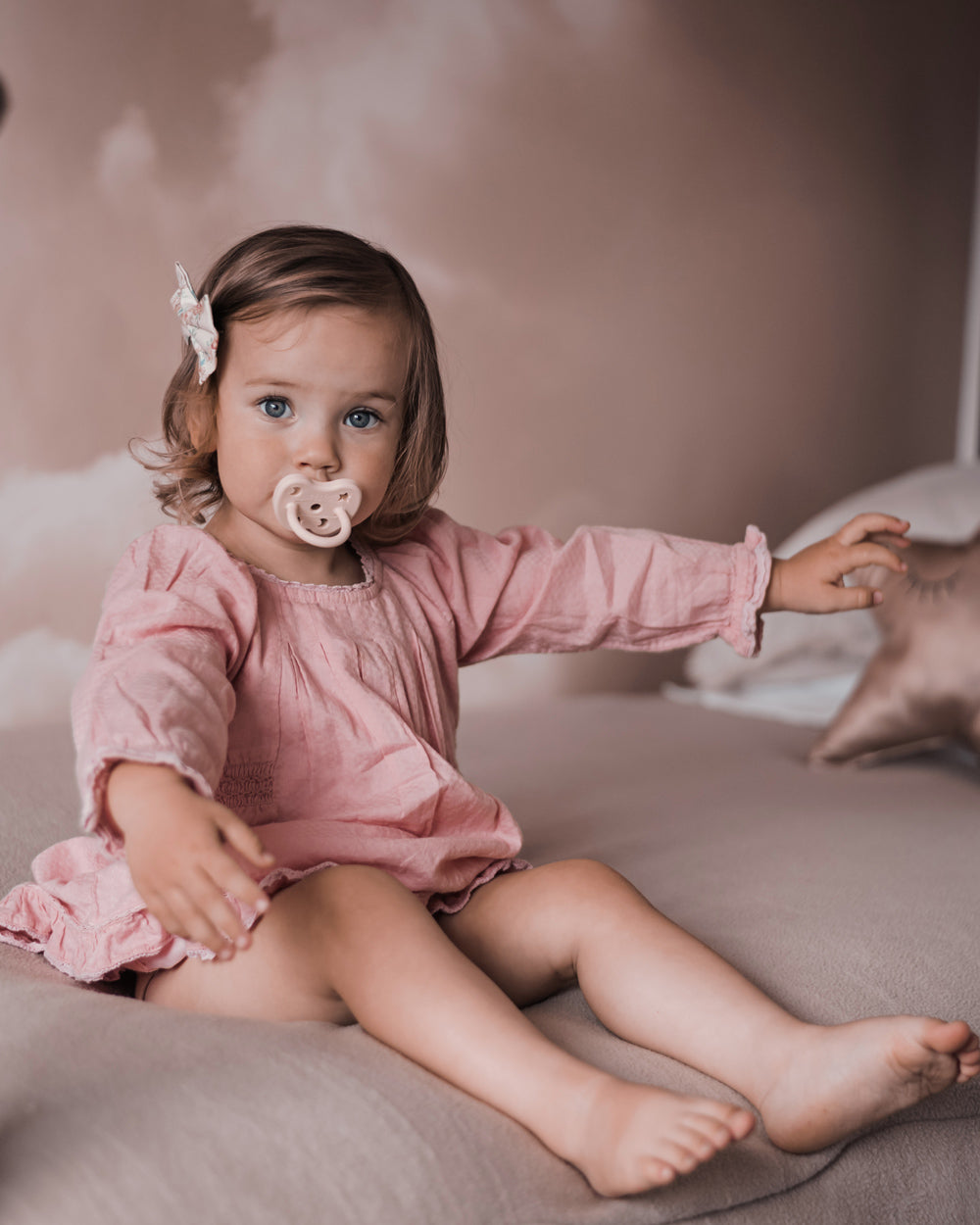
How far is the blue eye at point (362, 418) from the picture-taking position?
3.00 ft

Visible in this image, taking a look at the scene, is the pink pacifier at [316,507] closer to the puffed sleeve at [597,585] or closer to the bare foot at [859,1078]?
the puffed sleeve at [597,585]

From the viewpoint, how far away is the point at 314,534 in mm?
907

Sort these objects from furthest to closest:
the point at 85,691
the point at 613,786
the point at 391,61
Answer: the point at 391,61 < the point at 613,786 < the point at 85,691

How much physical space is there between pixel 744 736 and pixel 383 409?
0.94 meters

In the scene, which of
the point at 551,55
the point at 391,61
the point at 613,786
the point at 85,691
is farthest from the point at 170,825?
the point at 551,55

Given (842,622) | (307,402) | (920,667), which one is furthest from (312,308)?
(842,622)

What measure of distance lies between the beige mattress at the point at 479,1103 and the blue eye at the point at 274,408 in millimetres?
430

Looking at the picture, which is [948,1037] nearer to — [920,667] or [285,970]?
[285,970]

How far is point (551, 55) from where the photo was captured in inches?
79.0

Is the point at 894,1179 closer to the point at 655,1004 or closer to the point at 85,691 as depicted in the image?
the point at 655,1004

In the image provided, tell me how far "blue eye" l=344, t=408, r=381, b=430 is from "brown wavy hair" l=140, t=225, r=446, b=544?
0.15ft

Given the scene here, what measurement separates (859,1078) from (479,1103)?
0.73ft

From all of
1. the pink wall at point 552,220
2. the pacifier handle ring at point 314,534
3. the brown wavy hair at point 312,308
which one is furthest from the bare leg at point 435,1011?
the pink wall at point 552,220

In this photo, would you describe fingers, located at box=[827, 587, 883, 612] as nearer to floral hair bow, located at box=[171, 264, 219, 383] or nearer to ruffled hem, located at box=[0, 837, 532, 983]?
ruffled hem, located at box=[0, 837, 532, 983]
